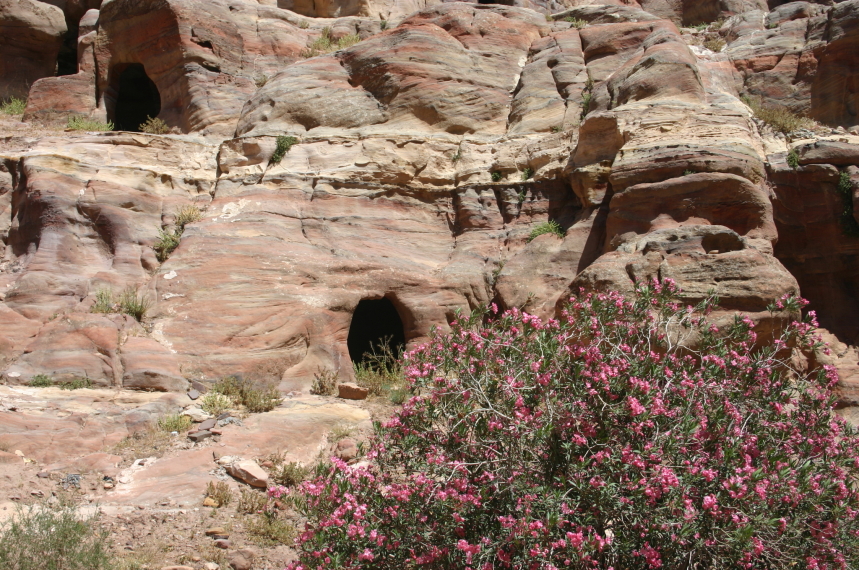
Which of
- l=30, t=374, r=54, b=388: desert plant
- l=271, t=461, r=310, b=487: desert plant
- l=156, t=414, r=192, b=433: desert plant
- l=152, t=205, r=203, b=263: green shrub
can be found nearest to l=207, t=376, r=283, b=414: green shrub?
l=156, t=414, r=192, b=433: desert plant

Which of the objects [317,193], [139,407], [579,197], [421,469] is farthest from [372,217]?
[421,469]

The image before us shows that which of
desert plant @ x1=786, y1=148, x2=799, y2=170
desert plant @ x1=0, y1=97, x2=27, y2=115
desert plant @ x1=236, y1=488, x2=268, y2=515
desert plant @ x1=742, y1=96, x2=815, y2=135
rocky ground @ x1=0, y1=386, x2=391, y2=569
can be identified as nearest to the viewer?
rocky ground @ x1=0, y1=386, x2=391, y2=569

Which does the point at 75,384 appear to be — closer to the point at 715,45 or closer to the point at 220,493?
the point at 220,493

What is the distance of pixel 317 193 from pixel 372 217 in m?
1.18

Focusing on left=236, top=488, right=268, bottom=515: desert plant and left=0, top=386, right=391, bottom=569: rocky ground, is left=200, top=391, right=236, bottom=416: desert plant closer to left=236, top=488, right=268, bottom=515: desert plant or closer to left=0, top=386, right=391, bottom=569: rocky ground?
left=0, top=386, right=391, bottom=569: rocky ground

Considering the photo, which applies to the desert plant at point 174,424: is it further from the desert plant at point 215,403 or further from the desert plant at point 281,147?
the desert plant at point 281,147

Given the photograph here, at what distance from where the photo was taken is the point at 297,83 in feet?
52.0

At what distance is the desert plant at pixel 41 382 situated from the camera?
9.90 meters

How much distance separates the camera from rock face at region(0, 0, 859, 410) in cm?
1127

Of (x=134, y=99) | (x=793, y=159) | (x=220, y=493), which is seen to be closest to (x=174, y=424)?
(x=220, y=493)

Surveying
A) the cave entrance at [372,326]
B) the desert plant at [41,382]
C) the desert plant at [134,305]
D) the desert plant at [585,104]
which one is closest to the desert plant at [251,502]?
the desert plant at [41,382]

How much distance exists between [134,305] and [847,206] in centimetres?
1297

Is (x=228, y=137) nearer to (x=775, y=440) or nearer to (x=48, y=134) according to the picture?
(x=48, y=134)

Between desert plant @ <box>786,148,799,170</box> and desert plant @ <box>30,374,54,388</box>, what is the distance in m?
13.3
